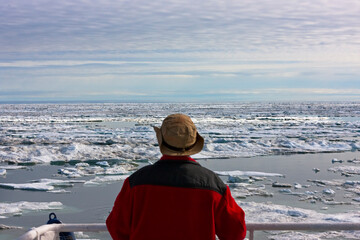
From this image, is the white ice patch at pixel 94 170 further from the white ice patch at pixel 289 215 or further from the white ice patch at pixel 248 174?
the white ice patch at pixel 289 215

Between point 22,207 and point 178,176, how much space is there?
6.80 m

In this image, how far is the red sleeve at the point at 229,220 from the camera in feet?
5.24

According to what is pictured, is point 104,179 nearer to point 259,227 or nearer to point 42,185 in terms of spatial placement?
point 42,185

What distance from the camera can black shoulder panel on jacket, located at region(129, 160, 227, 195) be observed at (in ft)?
5.11

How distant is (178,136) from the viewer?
62.7 inches

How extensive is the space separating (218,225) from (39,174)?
10.2 meters

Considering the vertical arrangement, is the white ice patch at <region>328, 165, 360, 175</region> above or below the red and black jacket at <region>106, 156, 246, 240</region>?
below

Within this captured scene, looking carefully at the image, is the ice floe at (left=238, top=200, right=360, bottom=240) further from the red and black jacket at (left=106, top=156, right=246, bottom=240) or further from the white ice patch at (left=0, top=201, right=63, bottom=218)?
the red and black jacket at (left=106, top=156, right=246, bottom=240)

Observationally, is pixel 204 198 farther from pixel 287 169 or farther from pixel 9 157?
pixel 9 157

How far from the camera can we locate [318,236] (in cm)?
612

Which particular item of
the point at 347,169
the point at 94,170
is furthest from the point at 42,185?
the point at 347,169

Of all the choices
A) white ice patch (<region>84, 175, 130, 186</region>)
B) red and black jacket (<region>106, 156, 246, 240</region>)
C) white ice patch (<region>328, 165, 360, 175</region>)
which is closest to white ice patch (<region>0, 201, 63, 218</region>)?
white ice patch (<region>84, 175, 130, 186</region>)

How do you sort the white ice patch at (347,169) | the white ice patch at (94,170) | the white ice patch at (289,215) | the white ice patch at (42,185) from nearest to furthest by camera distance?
the white ice patch at (289,215) < the white ice patch at (42,185) < the white ice patch at (94,170) < the white ice patch at (347,169)

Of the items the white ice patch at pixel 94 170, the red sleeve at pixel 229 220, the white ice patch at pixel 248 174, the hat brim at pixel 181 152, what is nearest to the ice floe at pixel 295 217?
the white ice patch at pixel 248 174
